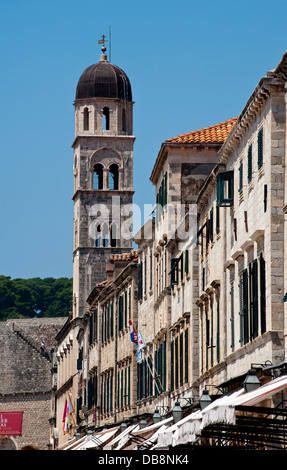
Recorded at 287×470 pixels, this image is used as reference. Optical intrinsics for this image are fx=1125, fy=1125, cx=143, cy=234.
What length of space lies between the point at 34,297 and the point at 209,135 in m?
136

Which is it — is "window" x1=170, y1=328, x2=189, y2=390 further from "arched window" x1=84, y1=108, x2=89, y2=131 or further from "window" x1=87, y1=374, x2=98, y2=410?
"arched window" x1=84, y1=108, x2=89, y2=131

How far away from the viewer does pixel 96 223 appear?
77188mm

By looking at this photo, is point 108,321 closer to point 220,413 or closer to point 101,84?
point 101,84

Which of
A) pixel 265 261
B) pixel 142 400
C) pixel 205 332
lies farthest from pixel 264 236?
pixel 142 400

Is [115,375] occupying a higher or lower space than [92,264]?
lower

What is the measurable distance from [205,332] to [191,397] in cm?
251

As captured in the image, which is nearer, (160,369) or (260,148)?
(260,148)

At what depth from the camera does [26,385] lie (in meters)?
104

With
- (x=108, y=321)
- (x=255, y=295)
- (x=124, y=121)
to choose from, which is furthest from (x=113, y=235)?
(x=255, y=295)

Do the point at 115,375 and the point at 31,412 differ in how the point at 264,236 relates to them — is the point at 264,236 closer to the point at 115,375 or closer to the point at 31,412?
the point at 115,375

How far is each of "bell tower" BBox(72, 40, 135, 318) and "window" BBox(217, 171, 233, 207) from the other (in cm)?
4688

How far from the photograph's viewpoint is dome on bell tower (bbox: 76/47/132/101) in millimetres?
78062

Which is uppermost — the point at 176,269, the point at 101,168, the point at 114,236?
the point at 101,168
